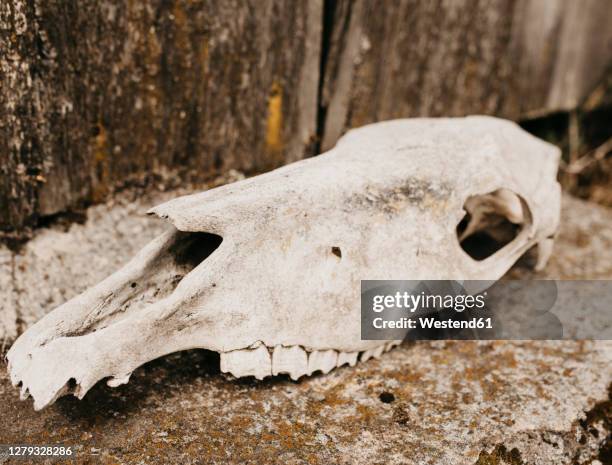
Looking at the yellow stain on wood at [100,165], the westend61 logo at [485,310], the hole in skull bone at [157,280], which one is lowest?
the westend61 logo at [485,310]

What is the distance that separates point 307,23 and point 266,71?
223mm

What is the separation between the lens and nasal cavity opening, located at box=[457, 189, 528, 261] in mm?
2086

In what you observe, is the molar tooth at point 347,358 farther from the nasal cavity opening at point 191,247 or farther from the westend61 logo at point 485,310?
the nasal cavity opening at point 191,247

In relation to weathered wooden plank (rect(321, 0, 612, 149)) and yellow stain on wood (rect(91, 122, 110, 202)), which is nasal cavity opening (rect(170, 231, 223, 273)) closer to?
yellow stain on wood (rect(91, 122, 110, 202))

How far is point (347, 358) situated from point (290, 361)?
195 mm

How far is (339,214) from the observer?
1693 mm

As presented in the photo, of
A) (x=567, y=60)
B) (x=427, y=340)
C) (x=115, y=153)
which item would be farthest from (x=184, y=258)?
(x=567, y=60)

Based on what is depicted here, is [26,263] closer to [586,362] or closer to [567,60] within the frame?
[586,362]

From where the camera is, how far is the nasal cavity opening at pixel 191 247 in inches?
65.7

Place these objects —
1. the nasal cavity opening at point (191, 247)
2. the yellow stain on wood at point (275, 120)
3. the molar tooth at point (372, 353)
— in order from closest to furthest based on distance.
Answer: the nasal cavity opening at point (191, 247), the molar tooth at point (372, 353), the yellow stain on wood at point (275, 120)

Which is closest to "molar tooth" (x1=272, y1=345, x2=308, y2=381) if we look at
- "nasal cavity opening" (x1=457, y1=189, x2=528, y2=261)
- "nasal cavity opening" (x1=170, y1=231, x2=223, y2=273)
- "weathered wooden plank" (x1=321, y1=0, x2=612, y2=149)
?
"nasal cavity opening" (x1=170, y1=231, x2=223, y2=273)

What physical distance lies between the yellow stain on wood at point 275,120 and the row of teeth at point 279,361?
91 cm

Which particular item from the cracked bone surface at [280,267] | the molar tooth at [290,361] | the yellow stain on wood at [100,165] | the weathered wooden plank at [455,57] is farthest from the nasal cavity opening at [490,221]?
the yellow stain on wood at [100,165]

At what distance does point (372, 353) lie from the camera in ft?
6.02
